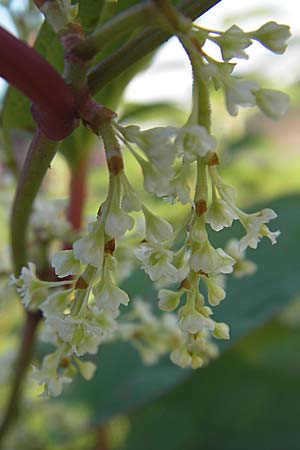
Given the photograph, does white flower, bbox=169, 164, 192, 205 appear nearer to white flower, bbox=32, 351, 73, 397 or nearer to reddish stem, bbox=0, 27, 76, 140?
reddish stem, bbox=0, 27, 76, 140

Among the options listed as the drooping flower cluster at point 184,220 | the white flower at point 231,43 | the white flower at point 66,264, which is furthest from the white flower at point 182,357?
the white flower at point 231,43

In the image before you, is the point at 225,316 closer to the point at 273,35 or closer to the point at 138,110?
the point at 138,110

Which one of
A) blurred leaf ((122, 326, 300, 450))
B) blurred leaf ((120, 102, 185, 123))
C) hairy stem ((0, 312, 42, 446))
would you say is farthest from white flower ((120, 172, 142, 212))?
blurred leaf ((122, 326, 300, 450))

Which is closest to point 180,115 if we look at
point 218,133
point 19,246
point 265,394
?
point 218,133

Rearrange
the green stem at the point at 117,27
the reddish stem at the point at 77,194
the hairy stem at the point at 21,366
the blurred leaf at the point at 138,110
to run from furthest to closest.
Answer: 1. the blurred leaf at the point at 138,110
2. the reddish stem at the point at 77,194
3. the hairy stem at the point at 21,366
4. the green stem at the point at 117,27

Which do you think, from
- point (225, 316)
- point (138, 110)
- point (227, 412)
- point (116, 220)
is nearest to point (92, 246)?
point (116, 220)

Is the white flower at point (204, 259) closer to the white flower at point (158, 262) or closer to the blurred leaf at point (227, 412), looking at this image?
the white flower at point (158, 262)

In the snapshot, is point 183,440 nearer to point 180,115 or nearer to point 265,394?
point 265,394
